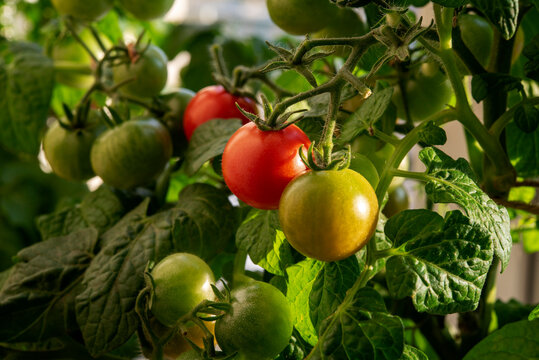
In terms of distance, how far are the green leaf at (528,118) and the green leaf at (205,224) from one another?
0.21 m

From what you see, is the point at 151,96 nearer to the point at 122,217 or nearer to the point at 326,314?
the point at 122,217

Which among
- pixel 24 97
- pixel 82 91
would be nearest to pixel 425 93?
pixel 24 97

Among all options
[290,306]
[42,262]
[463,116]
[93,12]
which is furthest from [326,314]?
[93,12]

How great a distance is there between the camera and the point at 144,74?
0.49 metres

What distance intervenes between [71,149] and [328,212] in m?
0.32

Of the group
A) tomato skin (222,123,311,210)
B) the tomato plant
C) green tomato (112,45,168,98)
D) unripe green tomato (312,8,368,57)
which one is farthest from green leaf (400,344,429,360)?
green tomato (112,45,168,98)

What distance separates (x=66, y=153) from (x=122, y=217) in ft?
0.24

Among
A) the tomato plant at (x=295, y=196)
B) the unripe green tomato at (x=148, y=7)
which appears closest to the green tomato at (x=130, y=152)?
the tomato plant at (x=295, y=196)

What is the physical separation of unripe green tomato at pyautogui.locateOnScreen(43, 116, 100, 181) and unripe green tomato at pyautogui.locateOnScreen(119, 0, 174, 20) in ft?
0.40

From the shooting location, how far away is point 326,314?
0.99 feet

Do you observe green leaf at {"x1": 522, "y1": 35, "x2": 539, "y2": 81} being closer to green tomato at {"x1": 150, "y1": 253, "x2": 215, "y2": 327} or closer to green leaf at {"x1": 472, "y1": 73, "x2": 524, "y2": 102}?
green leaf at {"x1": 472, "y1": 73, "x2": 524, "y2": 102}

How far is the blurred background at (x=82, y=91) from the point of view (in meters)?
0.73

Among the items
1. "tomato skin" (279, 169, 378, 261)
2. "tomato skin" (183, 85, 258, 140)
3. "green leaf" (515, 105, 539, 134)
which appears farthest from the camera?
"tomato skin" (183, 85, 258, 140)

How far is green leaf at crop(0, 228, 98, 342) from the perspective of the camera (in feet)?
1.37
